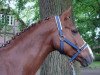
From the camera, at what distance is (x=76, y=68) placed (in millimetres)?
7918

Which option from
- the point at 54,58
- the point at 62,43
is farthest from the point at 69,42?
the point at 54,58

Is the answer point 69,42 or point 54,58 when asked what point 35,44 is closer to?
point 69,42

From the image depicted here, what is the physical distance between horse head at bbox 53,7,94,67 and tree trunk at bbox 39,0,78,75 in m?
2.82

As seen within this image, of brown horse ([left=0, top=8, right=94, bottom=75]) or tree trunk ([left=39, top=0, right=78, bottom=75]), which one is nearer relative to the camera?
brown horse ([left=0, top=8, right=94, bottom=75])

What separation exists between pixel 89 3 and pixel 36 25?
485 inches

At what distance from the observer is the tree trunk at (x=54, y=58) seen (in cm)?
739

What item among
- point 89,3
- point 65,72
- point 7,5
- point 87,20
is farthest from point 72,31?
point 87,20

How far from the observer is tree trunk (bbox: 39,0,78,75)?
7.39 metres

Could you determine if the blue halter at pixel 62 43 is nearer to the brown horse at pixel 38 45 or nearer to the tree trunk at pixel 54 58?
the brown horse at pixel 38 45

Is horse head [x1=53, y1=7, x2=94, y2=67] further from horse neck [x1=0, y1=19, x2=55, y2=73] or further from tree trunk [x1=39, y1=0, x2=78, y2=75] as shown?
tree trunk [x1=39, y1=0, x2=78, y2=75]

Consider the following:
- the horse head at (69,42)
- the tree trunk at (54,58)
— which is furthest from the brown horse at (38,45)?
the tree trunk at (54,58)

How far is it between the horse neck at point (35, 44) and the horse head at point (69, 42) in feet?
0.33

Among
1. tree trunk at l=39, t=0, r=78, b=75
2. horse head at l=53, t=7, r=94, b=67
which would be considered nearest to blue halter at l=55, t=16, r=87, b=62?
horse head at l=53, t=7, r=94, b=67

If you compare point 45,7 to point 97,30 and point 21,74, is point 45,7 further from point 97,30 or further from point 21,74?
point 97,30
